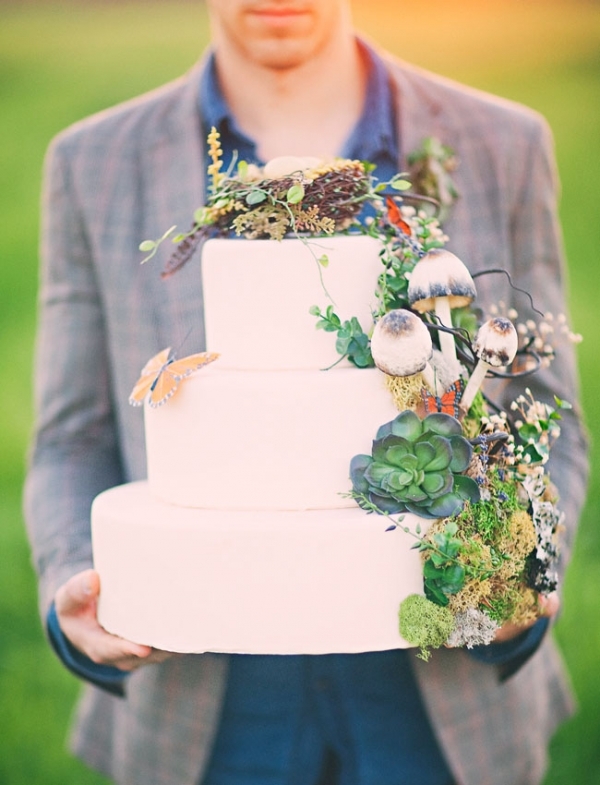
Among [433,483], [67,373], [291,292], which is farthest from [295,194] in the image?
[67,373]

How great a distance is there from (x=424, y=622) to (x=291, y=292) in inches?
21.4

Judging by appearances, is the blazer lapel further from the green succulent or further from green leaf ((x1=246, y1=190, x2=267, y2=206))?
the green succulent

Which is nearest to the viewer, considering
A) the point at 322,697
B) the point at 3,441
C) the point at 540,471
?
the point at 540,471

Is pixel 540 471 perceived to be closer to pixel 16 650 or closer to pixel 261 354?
pixel 261 354

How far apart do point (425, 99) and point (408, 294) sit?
37.5 inches

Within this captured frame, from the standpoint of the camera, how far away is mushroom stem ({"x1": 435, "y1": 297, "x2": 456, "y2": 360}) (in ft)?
4.83

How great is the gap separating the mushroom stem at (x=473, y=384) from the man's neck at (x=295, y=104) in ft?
2.90

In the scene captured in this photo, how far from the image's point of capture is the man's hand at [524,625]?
1.61 m

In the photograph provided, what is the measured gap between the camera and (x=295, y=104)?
2205mm

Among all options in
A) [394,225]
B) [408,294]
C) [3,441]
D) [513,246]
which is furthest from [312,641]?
[3,441]

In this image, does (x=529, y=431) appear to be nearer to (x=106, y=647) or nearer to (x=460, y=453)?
(x=460, y=453)

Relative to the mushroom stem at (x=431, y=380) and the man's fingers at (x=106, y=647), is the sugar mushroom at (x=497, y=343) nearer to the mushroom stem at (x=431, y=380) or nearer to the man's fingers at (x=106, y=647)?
the mushroom stem at (x=431, y=380)

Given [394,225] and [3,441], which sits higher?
[394,225]

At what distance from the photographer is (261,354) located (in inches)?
62.6
